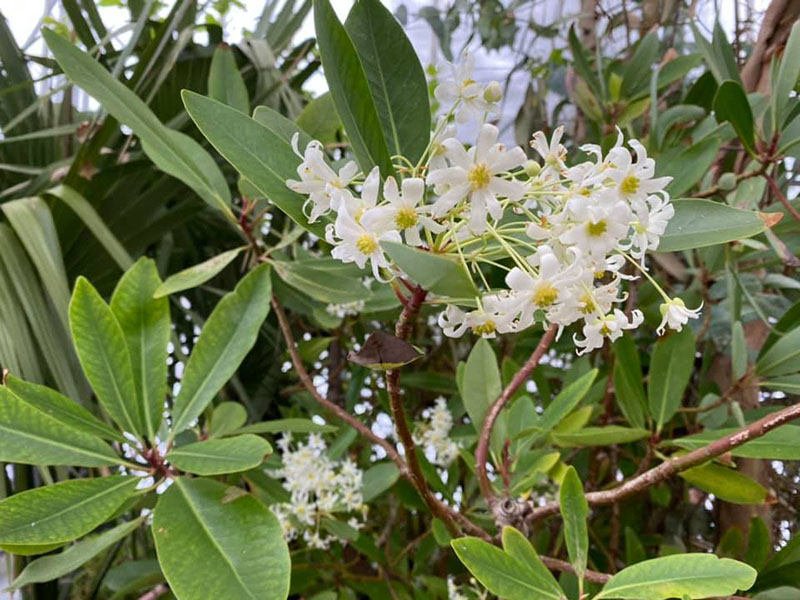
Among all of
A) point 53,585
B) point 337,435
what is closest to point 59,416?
point 53,585

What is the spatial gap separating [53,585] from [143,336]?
1.11 feet

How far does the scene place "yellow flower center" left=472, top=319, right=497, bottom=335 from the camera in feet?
1.34

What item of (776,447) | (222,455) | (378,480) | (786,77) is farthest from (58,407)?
(786,77)

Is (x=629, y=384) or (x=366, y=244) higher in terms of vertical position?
(x=366, y=244)

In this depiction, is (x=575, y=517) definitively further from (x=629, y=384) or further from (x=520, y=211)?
(x=629, y=384)

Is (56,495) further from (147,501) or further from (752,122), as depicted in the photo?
(752,122)

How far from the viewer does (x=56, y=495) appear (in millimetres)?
527

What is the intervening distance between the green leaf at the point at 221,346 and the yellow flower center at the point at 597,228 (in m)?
0.38

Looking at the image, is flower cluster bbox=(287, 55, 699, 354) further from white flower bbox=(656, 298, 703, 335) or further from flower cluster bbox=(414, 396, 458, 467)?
flower cluster bbox=(414, 396, 458, 467)

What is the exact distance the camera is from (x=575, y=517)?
1.59 feet

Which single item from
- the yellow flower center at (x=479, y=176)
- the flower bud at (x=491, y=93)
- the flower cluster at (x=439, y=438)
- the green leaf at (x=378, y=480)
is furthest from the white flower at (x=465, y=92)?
the flower cluster at (x=439, y=438)

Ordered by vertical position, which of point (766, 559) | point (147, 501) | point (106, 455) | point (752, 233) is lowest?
point (766, 559)

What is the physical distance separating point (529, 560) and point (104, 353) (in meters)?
0.42

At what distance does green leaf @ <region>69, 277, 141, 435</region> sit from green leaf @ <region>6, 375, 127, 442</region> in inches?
0.7
